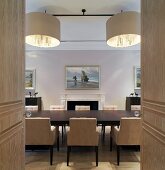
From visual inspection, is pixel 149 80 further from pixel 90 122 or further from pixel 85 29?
pixel 85 29

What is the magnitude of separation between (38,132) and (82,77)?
13.8ft

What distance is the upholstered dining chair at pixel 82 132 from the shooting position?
3.15 metres

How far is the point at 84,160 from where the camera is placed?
344cm

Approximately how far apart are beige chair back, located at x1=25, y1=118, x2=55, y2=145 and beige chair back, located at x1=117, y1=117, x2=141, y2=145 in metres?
1.20

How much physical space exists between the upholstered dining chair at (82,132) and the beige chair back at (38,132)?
0.37 metres

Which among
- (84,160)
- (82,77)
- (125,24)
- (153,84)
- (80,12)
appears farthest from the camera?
(82,77)

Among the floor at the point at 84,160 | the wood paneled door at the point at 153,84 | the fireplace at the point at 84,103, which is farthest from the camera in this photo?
the fireplace at the point at 84,103

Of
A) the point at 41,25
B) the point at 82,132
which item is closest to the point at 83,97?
the point at 82,132

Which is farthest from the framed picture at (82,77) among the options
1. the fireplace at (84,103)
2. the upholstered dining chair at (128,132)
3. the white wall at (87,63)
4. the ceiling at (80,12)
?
the upholstered dining chair at (128,132)

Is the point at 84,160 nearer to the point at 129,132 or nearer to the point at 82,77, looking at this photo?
the point at 129,132

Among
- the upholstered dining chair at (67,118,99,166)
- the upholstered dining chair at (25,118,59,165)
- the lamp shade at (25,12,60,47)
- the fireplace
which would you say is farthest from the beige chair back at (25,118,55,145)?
the fireplace

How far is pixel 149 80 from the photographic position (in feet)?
5.42

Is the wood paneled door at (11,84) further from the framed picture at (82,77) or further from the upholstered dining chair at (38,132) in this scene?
the framed picture at (82,77)

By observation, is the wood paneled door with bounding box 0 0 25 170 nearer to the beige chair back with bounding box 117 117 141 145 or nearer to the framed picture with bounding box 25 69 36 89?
the beige chair back with bounding box 117 117 141 145
